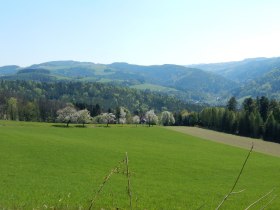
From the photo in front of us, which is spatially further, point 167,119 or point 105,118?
point 167,119

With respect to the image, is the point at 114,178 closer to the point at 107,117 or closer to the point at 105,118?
the point at 107,117

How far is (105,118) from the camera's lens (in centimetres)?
13950

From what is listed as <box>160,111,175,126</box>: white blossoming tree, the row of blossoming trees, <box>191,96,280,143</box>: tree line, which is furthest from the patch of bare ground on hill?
<box>160,111,175,126</box>: white blossoming tree

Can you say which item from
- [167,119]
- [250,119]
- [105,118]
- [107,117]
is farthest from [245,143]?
[167,119]

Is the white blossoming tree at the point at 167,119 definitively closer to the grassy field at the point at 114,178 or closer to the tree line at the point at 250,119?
the tree line at the point at 250,119

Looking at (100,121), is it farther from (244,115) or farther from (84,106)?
(244,115)

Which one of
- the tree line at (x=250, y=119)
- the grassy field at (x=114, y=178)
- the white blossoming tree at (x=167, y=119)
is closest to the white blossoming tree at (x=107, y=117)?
the white blossoming tree at (x=167, y=119)

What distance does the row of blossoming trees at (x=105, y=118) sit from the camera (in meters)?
125

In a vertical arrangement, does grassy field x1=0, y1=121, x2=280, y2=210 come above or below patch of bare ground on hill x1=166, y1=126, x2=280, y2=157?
above

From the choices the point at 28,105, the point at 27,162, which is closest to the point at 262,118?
the point at 27,162

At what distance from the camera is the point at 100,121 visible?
143 m

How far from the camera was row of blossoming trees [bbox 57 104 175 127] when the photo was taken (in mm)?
125188

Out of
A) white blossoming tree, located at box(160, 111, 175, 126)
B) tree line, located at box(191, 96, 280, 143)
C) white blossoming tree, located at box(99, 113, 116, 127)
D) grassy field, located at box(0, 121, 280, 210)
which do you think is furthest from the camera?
white blossoming tree, located at box(160, 111, 175, 126)

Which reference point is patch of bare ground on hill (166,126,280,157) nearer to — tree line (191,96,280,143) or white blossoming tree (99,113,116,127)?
tree line (191,96,280,143)
